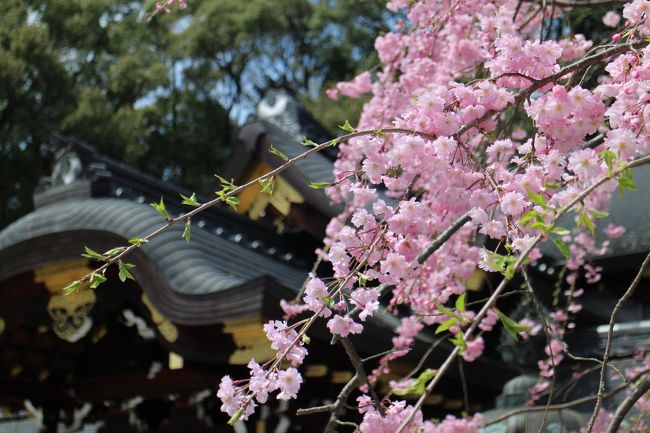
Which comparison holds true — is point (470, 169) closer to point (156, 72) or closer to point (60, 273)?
point (60, 273)

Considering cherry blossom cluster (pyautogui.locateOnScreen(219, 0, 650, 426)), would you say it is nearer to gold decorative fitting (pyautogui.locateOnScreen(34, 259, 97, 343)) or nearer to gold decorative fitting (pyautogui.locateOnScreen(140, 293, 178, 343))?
gold decorative fitting (pyautogui.locateOnScreen(140, 293, 178, 343))

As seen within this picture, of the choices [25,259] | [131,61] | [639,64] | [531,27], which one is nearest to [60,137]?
[25,259]

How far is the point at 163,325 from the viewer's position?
14.4ft

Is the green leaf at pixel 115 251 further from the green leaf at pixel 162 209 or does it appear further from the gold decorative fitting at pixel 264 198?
the gold decorative fitting at pixel 264 198

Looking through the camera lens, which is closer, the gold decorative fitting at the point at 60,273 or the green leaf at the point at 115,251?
the green leaf at the point at 115,251

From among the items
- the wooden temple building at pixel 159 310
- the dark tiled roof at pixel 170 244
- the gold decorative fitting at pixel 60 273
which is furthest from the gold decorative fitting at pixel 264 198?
the gold decorative fitting at pixel 60 273

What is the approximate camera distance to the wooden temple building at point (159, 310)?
4.29 meters

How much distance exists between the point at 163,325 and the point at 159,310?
0.28 ft

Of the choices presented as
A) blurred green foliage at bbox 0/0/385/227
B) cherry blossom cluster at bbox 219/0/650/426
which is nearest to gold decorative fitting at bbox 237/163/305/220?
cherry blossom cluster at bbox 219/0/650/426

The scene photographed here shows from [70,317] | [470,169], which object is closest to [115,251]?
Answer: [470,169]

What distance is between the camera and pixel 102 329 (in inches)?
215

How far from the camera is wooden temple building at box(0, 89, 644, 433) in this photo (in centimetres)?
429

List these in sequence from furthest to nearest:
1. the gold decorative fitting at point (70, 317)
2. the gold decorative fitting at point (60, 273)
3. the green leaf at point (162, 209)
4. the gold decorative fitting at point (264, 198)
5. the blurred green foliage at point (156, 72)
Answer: the blurred green foliage at point (156, 72), the gold decorative fitting at point (264, 198), the gold decorative fitting at point (70, 317), the gold decorative fitting at point (60, 273), the green leaf at point (162, 209)

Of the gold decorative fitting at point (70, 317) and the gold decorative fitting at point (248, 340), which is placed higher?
the gold decorative fitting at point (248, 340)
